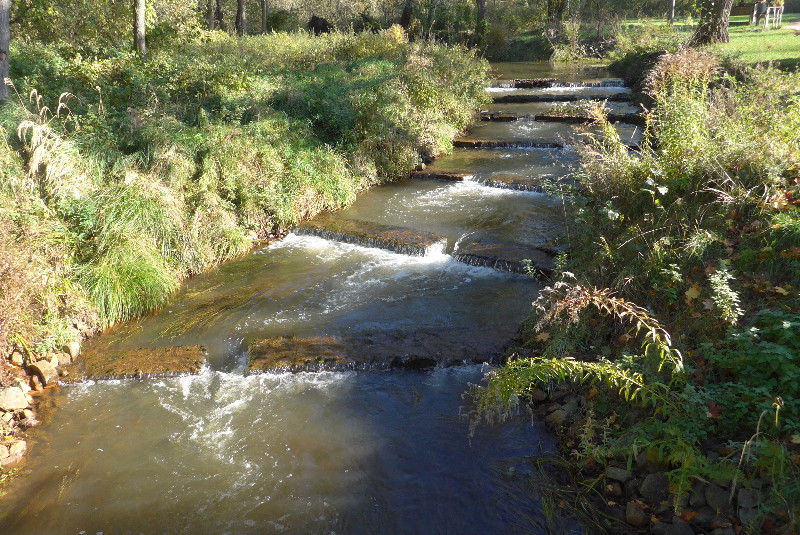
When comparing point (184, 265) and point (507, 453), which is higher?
point (184, 265)

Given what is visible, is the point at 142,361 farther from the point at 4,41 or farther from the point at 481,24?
the point at 481,24

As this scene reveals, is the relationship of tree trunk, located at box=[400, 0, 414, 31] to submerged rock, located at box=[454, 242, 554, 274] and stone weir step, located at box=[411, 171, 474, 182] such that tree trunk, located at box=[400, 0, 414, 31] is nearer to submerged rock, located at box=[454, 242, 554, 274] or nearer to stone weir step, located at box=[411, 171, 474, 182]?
stone weir step, located at box=[411, 171, 474, 182]

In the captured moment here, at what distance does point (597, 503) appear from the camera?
3.90 m

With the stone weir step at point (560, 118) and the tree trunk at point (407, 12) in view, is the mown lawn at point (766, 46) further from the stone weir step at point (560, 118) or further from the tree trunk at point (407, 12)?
the tree trunk at point (407, 12)

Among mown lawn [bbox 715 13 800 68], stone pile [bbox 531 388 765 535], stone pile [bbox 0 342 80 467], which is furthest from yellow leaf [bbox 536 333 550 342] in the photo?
mown lawn [bbox 715 13 800 68]

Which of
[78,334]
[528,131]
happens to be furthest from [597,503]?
[528,131]

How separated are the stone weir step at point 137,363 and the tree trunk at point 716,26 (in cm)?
1809

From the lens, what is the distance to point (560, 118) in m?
15.3

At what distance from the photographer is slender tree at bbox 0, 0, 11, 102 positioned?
8.17m

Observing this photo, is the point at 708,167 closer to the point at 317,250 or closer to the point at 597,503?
the point at 597,503

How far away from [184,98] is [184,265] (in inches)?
185

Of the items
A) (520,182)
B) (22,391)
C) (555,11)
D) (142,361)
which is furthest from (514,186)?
(555,11)

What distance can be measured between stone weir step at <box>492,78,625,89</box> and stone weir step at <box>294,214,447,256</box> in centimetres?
1423

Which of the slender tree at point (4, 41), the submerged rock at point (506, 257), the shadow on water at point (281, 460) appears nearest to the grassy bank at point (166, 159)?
the slender tree at point (4, 41)
